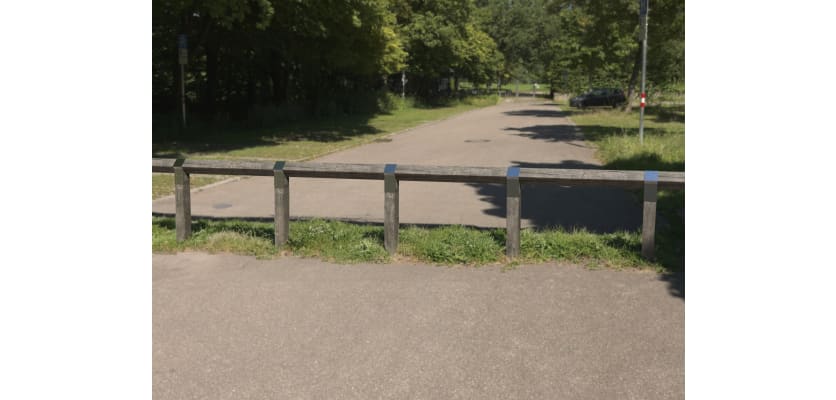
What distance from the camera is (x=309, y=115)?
34.5 m

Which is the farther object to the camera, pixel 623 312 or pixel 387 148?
pixel 387 148

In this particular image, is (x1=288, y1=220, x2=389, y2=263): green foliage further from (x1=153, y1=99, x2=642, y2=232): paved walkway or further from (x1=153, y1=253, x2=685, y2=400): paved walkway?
(x1=153, y1=99, x2=642, y2=232): paved walkway

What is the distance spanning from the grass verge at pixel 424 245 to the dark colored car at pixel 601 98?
4415 cm

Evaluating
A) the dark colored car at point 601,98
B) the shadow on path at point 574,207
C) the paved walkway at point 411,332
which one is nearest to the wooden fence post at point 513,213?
the paved walkway at point 411,332

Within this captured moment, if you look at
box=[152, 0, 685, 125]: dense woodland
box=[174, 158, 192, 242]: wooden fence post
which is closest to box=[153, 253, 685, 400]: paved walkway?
box=[174, 158, 192, 242]: wooden fence post

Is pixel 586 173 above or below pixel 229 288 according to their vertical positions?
above

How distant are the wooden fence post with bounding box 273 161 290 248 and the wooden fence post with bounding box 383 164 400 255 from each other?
938 millimetres

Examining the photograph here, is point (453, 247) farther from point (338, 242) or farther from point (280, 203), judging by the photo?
point (280, 203)

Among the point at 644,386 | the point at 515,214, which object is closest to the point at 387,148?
the point at 515,214

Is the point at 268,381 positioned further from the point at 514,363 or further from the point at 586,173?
the point at 586,173

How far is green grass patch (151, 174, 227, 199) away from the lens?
11.2 metres

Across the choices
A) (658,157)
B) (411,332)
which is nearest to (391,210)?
(411,332)

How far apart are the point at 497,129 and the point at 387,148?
9069 mm

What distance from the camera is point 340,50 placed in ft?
83.6
